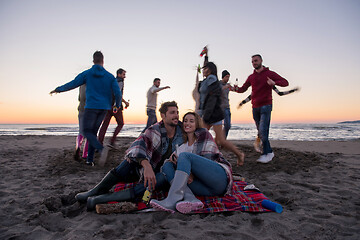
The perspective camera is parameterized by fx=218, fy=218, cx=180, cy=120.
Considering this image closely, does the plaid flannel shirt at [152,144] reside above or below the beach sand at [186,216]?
above

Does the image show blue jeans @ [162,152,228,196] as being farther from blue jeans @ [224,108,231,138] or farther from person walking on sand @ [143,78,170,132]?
person walking on sand @ [143,78,170,132]

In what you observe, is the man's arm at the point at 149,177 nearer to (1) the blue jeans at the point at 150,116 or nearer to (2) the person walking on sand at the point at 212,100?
(2) the person walking on sand at the point at 212,100

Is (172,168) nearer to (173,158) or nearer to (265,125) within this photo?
(173,158)

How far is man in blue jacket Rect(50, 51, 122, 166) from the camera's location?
3990 millimetres

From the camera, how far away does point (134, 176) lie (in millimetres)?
2605

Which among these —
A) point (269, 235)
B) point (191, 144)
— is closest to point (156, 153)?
point (191, 144)

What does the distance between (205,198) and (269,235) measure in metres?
0.84

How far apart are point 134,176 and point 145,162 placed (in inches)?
14.7

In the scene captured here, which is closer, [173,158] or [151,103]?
[173,158]

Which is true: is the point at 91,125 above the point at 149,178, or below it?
above

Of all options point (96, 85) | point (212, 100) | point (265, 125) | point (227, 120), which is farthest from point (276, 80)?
point (96, 85)

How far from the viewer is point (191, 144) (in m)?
Answer: 2.68

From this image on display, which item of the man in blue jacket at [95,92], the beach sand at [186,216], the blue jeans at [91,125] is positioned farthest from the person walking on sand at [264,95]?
the blue jeans at [91,125]

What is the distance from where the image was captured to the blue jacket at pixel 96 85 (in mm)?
4004
